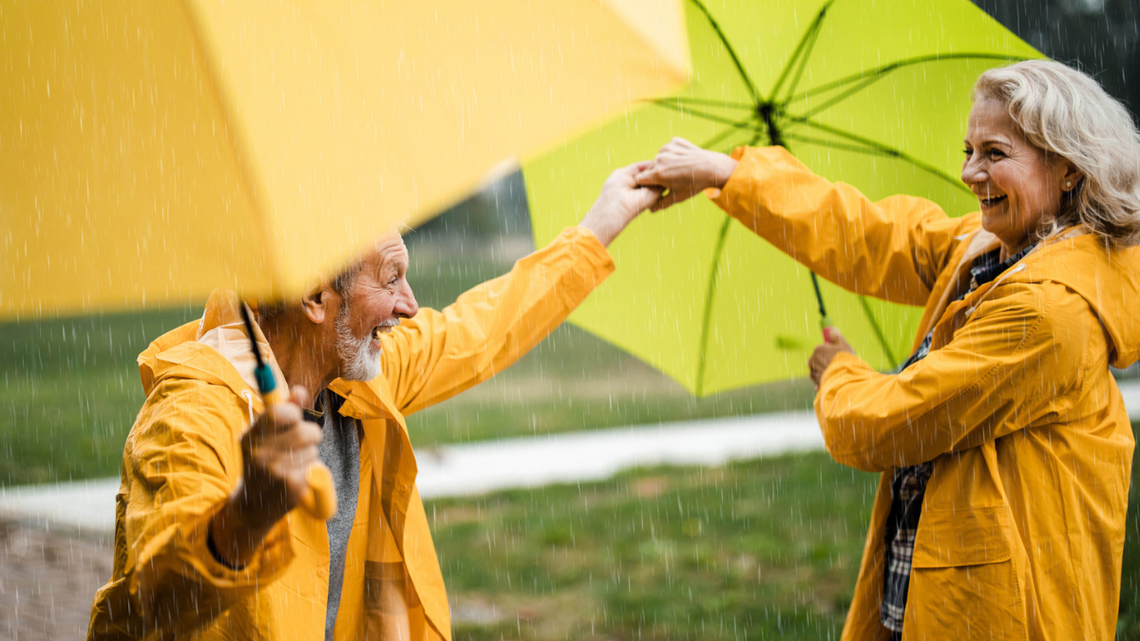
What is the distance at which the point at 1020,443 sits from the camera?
7.89 ft

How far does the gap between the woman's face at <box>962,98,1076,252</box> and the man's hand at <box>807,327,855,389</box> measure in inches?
21.9

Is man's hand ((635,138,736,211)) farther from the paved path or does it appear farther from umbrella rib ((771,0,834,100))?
the paved path

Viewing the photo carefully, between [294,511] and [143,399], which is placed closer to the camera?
[294,511]

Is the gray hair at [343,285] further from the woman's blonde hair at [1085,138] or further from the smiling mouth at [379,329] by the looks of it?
the woman's blonde hair at [1085,138]

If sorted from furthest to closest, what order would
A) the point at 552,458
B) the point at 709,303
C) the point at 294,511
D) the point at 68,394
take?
the point at 68,394
the point at 552,458
the point at 709,303
the point at 294,511

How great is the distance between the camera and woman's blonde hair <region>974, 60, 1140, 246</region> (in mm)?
2424

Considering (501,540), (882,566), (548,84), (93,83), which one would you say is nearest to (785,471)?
(501,540)

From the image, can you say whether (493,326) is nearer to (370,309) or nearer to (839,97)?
(370,309)

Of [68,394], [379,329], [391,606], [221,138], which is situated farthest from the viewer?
[68,394]

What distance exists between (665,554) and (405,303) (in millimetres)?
3860

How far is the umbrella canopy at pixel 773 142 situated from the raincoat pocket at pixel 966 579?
104cm

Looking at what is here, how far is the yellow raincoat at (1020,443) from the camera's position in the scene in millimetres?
2328

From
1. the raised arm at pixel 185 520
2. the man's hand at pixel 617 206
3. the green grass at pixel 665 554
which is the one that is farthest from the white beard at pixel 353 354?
the green grass at pixel 665 554

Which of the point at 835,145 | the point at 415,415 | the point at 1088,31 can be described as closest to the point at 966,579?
the point at 835,145
